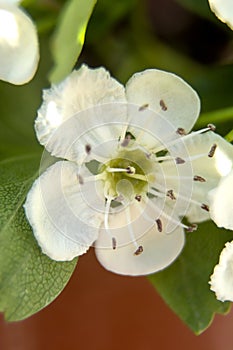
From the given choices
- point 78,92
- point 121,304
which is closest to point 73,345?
point 121,304

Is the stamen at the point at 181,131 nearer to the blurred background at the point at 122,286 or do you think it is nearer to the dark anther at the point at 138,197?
the dark anther at the point at 138,197

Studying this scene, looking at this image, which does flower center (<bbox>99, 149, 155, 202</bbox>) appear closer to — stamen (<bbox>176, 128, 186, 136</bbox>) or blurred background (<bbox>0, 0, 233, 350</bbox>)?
stamen (<bbox>176, 128, 186, 136</bbox>)

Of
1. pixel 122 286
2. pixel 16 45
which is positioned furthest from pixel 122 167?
pixel 122 286

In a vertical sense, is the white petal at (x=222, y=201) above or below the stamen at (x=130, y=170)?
above

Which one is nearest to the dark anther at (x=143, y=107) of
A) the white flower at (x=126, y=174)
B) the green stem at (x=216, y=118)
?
the white flower at (x=126, y=174)

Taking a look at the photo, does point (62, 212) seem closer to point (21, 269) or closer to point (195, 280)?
point (21, 269)
